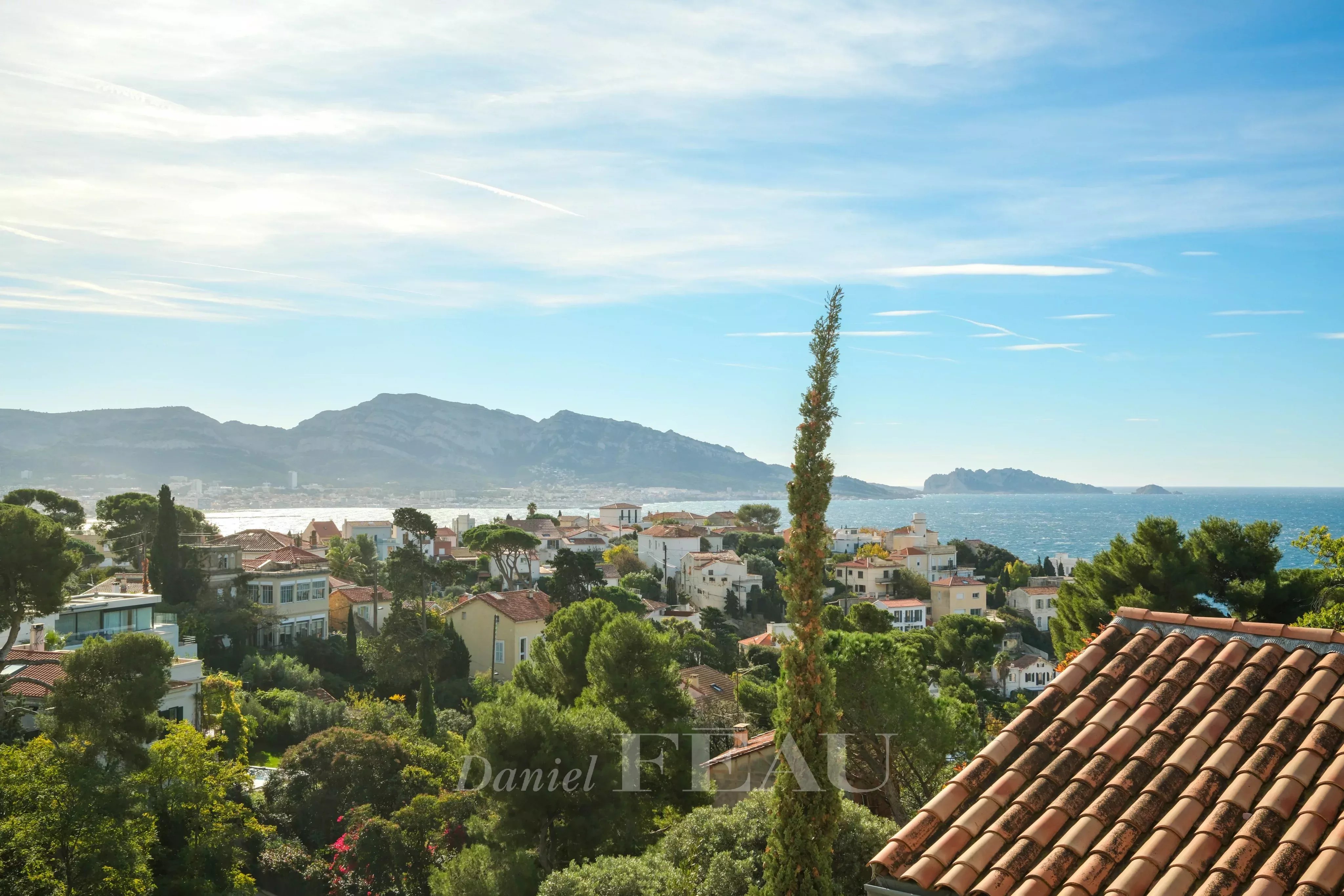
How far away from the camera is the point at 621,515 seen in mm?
121125

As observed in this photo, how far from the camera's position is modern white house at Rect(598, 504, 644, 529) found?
396 feet

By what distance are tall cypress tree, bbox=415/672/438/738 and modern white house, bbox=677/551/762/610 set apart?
34.8 meters

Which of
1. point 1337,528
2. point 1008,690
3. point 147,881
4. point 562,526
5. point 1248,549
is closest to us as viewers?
point 147,881

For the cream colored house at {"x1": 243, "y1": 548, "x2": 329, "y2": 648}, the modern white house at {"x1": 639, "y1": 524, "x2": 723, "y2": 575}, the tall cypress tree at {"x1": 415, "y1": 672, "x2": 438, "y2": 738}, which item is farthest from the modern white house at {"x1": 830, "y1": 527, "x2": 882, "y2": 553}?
the tall cypress tree at {"x1": 415, "y1": 672, "x2": 438, "y2": 738}

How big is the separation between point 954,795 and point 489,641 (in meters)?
34.8

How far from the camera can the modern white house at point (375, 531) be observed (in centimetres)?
7806

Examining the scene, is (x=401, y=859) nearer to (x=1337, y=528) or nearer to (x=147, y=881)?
(x=147, y=881)

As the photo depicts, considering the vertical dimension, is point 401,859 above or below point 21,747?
below

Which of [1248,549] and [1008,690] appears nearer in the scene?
[1248,549]

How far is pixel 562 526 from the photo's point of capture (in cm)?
10306

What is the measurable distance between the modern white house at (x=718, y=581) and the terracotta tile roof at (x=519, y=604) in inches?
804

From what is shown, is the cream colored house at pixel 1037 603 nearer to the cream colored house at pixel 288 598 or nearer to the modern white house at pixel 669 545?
the modern white house at pixel 669 545

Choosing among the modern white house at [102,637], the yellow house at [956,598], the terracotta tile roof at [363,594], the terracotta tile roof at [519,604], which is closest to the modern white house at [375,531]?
the terracotta tile roof at [363,594]

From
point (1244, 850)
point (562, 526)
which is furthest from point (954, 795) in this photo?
point (562, 526)
